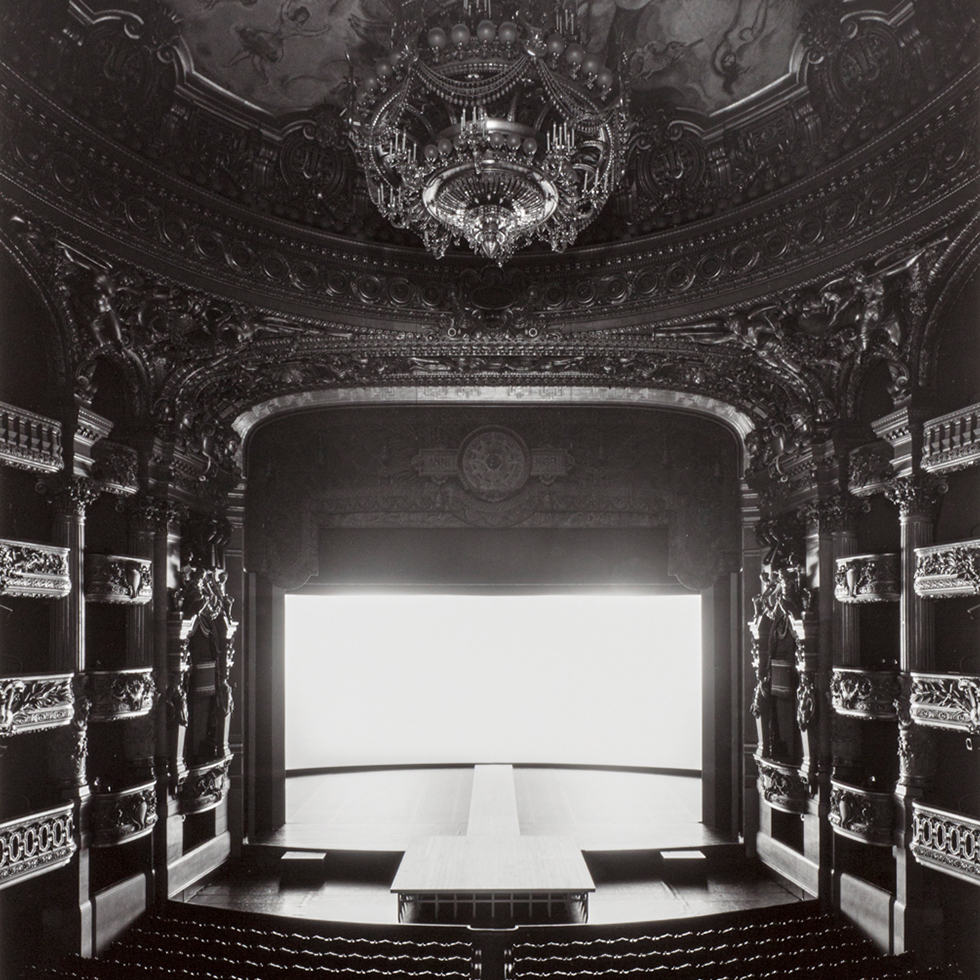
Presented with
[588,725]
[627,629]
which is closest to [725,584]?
[627,629]

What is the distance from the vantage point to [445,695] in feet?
45.7

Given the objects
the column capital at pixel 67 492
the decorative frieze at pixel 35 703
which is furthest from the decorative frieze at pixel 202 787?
the column capital at pixel 67 492

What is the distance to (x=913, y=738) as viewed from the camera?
6914mm

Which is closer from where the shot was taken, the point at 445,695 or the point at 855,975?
the point at 855,975

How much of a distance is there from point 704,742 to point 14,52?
971 centimetres

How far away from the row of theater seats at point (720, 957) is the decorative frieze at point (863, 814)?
772 mm

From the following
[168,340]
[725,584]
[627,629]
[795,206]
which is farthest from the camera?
[627,629]

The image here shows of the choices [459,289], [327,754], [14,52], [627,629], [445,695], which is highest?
[14,52]

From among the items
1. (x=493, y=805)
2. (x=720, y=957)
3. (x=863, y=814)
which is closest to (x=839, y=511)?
(x=863, y=814)

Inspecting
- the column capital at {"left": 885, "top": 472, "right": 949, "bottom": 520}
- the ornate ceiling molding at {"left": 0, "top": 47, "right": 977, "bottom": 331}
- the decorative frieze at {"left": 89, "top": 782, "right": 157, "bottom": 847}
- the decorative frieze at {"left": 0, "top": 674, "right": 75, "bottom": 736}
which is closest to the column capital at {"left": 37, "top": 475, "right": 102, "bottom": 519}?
the decorative frieze at {"left": 0, "top": 674, "right": 75, "bottom": 736}

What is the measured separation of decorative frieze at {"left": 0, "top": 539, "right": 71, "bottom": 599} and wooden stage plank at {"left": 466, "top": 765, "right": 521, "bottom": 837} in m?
4.76

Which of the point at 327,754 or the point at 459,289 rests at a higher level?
the point at 459,289

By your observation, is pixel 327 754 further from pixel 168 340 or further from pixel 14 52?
pixel 14 52

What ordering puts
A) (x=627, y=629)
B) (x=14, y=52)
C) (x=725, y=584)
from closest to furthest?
1. (x=14, y=52)
2. (x=725, y=584)
3. (x=627, y=629)
